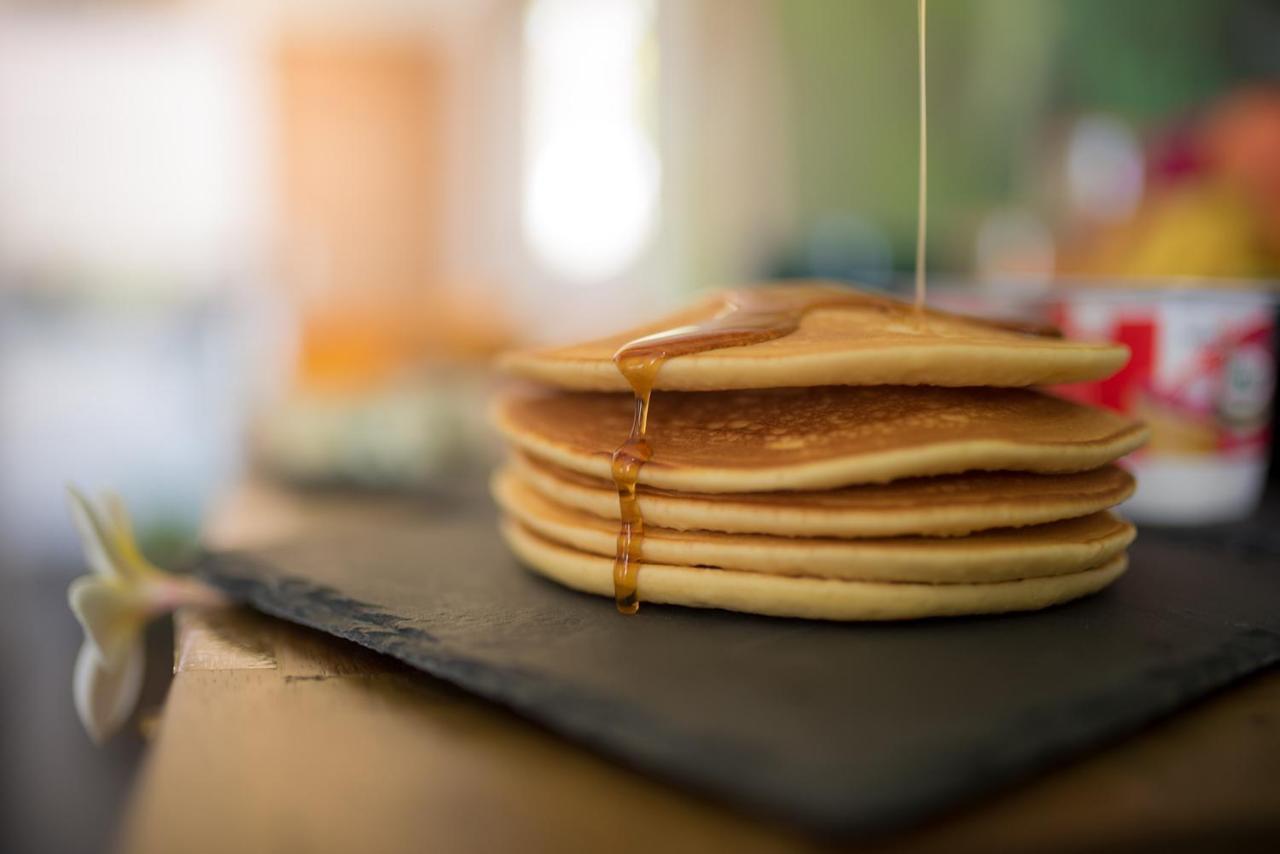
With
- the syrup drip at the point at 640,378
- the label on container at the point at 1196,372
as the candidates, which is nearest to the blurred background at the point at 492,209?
the label on container at the point at 1196,372

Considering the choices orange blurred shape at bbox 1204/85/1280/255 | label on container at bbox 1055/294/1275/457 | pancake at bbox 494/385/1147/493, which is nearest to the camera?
pancake at bbox 494/385/1147/493

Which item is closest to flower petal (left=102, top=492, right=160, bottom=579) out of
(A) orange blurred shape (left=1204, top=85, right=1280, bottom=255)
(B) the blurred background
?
(B) the blurred background

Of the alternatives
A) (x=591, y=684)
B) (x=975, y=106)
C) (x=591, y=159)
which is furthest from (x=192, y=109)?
(x=591, y=684)

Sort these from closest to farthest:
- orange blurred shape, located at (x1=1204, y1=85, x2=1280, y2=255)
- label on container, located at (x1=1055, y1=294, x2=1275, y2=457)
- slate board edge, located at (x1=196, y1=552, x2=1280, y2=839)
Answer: slate board edge, located at (x1=196, y1=552, x2=1280, y2=839)
label on container, located at (x1=1055, y1=294, x2=1275, y2=457)
orange blurred shape, located at (x1=1204, y1=85, x2=1280, y2=255)

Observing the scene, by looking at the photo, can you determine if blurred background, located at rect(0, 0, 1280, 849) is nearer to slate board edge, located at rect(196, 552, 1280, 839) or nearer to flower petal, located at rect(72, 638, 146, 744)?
flower petal, located at rect(72, 638, 146, 744)

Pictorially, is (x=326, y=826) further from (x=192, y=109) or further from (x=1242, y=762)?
(x=192, y=109)

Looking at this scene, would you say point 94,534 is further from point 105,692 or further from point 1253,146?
point 1253,146
